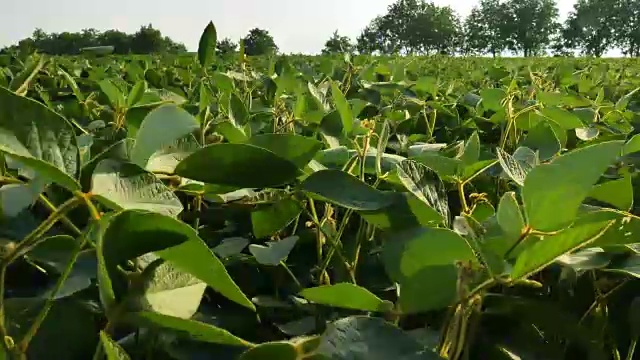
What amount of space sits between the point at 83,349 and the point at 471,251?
258 mm

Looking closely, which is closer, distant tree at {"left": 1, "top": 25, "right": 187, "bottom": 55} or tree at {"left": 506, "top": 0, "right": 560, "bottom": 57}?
distant tree at {"left": 1, "top": 25, "right": 187, "bottom": 55}

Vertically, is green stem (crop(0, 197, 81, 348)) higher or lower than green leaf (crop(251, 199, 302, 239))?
higher

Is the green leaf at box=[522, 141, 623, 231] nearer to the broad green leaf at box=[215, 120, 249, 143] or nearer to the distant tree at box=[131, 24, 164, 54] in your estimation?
the broad green leaf at box=[215, 120, 249, 143]

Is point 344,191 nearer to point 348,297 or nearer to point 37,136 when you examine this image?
point 348,297

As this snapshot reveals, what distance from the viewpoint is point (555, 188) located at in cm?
42

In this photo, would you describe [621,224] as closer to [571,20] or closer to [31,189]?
[31,189]

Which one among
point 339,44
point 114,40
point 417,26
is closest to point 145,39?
point 114,40

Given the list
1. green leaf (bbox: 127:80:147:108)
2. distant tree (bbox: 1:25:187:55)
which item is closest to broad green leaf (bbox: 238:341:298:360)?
green leaf (bbox: 127:80:147:108)

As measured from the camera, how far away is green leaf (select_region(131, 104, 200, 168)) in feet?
1.70

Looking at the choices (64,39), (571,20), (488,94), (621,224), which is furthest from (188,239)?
(571,20)

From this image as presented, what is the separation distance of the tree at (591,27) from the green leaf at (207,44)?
42.4 metres

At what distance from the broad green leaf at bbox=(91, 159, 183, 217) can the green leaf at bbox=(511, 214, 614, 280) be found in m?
0.21

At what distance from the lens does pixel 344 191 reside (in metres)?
0.51

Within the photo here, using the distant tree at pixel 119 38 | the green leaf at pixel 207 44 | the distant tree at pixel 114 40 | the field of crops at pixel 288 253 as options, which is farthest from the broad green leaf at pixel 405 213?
the distant tree at pixel 119 38
